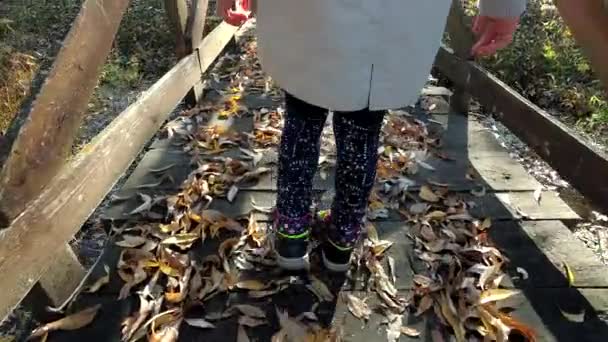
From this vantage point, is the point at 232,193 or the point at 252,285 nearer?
the point at 252,285

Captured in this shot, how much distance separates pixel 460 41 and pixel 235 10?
70.1 inches

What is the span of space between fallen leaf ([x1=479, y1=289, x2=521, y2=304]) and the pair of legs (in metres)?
0.45

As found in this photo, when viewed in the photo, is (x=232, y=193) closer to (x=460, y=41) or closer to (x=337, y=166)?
(x=337, y=166)

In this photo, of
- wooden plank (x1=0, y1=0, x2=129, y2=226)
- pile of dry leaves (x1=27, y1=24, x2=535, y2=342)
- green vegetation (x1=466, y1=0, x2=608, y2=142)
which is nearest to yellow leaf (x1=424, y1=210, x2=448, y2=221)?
pile of dry leaves (x1=27, y1=24, x2=535, y2=342)

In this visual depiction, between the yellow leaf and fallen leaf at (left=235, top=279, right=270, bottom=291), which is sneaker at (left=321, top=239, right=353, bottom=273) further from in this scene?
the yellow leaf

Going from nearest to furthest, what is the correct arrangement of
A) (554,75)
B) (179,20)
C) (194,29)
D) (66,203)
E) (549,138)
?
(66,203), (549,138), (179,20), (194,29), (554,75)

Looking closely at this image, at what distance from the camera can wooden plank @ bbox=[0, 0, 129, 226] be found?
1.32 m

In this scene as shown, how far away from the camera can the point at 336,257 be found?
1863mm

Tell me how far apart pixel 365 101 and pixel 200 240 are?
3.00 ft

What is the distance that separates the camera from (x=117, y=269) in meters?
1.91

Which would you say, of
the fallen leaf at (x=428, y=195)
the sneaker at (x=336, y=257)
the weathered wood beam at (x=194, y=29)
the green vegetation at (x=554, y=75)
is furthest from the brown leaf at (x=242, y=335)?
the green vegetation at (x=554, y=75)

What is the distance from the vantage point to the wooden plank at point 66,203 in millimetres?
1368

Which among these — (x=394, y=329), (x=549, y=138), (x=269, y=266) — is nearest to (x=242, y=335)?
(x=269, y=266)

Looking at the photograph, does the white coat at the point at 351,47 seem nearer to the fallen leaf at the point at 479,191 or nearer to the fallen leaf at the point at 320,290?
the fallen leaf at the point at 320,290
